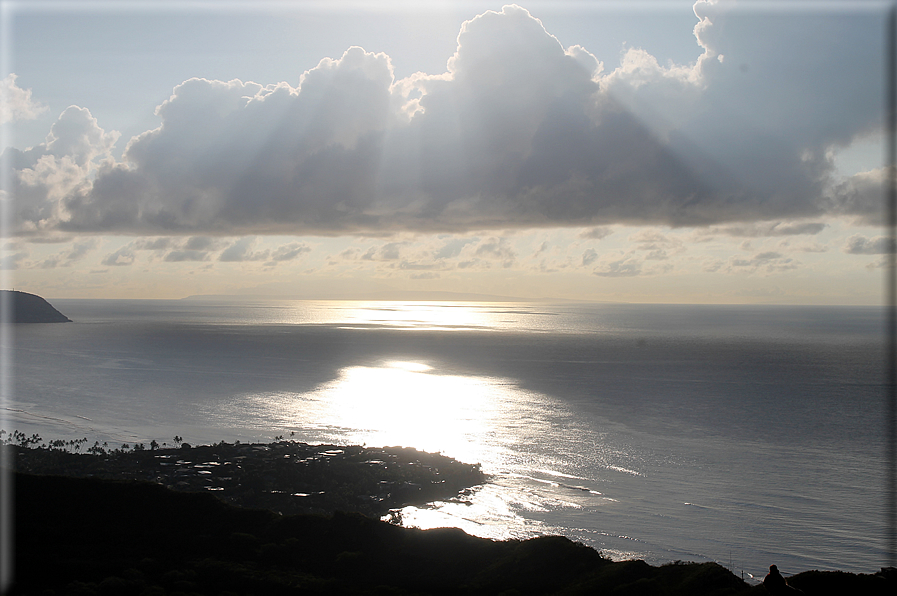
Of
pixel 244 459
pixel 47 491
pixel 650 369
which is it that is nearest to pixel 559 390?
pixel 650 369

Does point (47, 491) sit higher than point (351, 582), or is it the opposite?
point (47, 491)

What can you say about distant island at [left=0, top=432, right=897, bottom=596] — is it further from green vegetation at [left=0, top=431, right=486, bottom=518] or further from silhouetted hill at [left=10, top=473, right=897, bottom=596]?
green vegetation at [left=0, top=431, right=486, bottom=518]

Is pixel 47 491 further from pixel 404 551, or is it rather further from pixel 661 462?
pixel 661 462

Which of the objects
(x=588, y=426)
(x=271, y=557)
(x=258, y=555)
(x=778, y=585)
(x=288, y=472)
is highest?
(x=778, y=585)

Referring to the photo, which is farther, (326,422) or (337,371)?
(337,371)

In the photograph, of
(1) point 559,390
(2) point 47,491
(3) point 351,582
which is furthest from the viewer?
(1) point 559,390

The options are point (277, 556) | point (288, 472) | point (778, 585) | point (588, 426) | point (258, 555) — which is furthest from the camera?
point (588, 426)

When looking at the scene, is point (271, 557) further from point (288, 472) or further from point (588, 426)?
point (588, 426)

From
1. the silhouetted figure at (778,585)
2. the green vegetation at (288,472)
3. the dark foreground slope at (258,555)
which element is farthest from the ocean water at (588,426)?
the silhouetted figure at (778,585)

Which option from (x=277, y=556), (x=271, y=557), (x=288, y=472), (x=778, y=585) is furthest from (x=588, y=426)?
(x=778, y=585)
